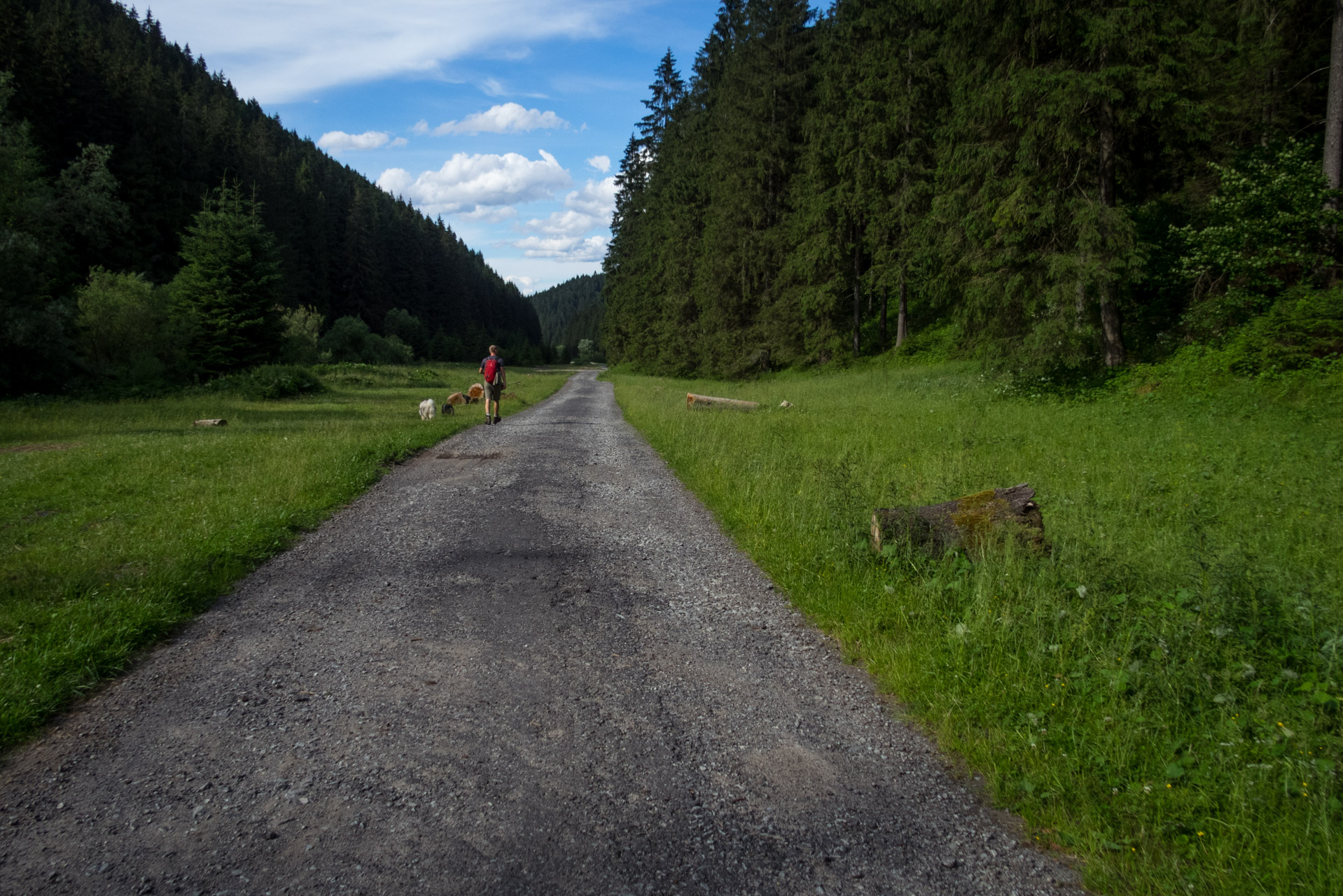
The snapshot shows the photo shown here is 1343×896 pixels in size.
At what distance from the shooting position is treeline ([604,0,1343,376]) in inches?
516

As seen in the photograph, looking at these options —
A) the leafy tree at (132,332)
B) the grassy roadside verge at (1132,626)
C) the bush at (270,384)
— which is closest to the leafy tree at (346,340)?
the leafy tree at (132,332)

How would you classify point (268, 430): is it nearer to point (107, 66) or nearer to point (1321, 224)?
point (1321, 224)

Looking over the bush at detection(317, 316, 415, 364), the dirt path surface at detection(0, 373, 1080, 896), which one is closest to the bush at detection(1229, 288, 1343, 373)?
the dirt path surface at detection(0, 373, 1080, 896)

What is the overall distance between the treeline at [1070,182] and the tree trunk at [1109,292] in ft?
0.17

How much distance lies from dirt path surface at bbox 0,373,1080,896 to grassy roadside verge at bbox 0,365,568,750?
310mm

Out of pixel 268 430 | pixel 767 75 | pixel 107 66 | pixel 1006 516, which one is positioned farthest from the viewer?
pixel 107 66

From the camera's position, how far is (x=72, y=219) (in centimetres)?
3291

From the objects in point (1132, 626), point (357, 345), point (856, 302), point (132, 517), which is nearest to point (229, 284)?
point (357, 345)

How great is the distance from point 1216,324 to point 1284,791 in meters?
14.5

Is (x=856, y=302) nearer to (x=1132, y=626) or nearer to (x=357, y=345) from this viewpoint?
(x=1132, y=626)

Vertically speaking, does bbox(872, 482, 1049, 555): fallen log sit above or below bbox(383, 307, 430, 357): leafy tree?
below

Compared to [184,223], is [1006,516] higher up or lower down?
lower down

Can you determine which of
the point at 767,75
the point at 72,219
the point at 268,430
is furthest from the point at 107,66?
the point at 268,430

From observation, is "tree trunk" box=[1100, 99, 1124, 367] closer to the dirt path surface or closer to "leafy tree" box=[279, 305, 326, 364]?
the dirt path surface
